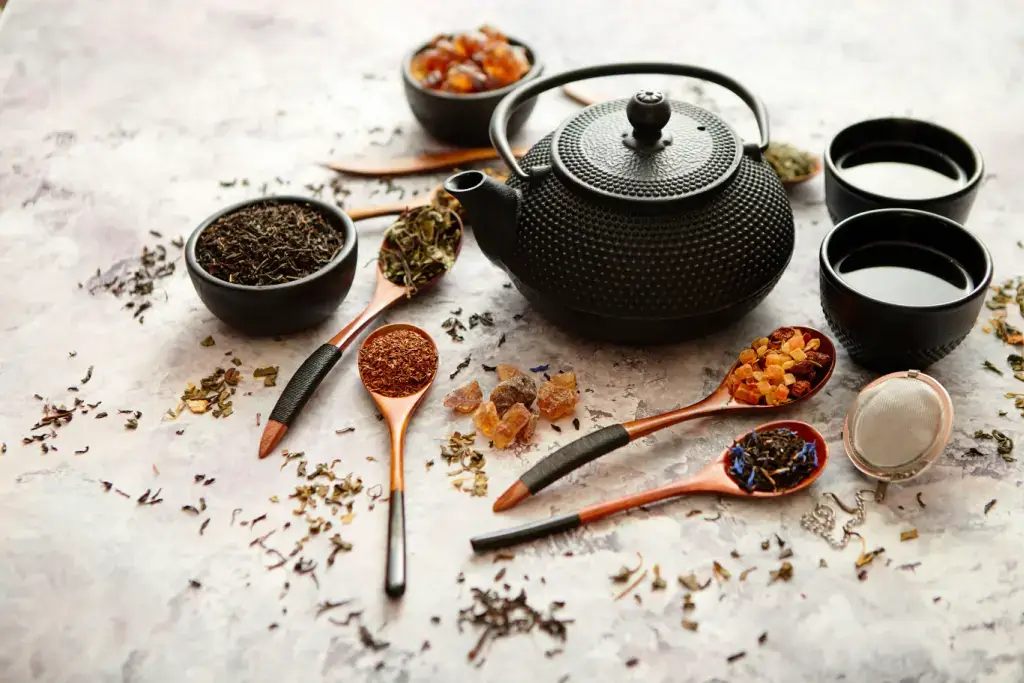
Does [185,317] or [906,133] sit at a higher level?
[906,133]

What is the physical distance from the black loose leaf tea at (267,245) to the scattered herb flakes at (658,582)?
0.75 metres

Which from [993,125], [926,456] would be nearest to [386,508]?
[926,456]

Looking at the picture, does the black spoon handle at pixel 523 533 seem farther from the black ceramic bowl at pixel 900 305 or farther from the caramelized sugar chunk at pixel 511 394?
the black ceramic bowl at pixel 900 305

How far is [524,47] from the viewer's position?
6.73 ft

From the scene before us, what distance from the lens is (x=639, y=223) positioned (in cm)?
139

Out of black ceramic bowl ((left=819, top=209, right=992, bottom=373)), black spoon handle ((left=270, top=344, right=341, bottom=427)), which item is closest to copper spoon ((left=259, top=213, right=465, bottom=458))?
black spoon handle ((left=270, top=344, right=341, bottom=427))

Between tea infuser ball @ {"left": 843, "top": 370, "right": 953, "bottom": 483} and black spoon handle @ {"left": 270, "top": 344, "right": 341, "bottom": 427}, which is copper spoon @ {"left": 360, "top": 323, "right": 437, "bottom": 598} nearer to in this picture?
black spoon handle @ {"left": 270, "top": 344, "right": 341, "bottom": 427}

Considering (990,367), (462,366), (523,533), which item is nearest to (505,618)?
(523,533)

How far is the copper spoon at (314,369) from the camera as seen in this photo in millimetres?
1396

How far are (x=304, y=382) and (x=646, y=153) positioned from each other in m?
0.65

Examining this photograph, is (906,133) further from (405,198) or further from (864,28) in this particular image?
(405,198)

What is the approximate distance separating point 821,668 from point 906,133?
3.50 ft

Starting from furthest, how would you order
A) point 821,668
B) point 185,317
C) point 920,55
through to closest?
point 920,55
point 185,317
point 821,668

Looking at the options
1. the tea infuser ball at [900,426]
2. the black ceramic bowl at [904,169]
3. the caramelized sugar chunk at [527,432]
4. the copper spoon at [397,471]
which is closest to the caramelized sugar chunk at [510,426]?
the caramelized sugar chunk at [527,432]
